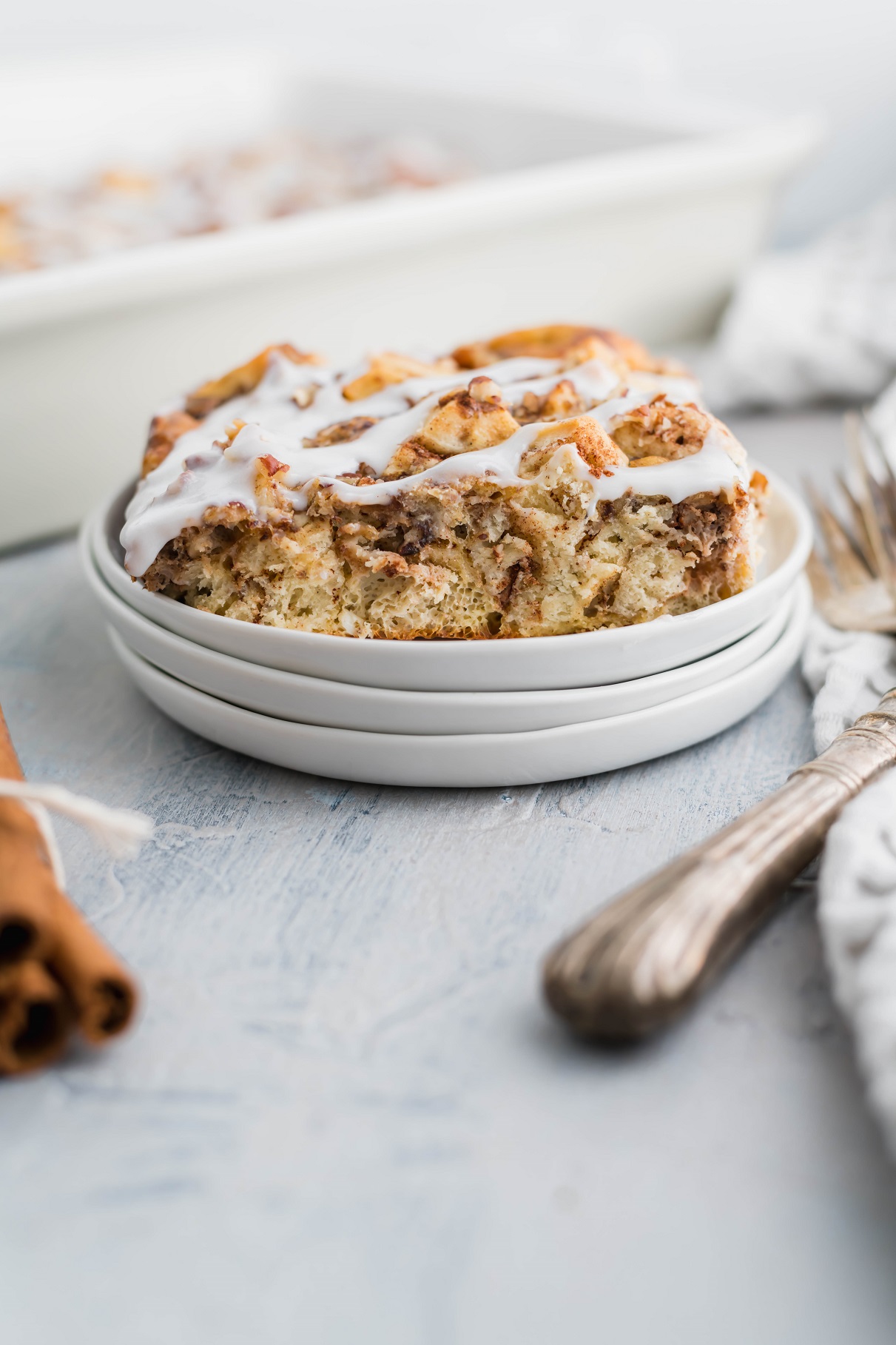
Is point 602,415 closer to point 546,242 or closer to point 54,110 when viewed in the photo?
point 546,242

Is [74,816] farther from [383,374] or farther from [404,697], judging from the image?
[383,374]

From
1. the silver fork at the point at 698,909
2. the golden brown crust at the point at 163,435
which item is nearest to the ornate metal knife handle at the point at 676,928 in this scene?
the silver fork at the point at 698,909

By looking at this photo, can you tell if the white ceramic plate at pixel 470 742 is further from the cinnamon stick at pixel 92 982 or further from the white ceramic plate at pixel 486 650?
the cinnamon stick at pixel 92 982

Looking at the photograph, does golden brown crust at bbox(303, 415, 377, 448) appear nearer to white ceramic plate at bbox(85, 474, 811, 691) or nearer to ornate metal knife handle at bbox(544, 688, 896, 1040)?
white ceramic plate at bbox(85, 474, 811, 691)

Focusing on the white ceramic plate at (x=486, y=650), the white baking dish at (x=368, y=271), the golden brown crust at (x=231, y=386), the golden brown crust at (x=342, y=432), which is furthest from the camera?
the white baking dish at (x=368, y=271)

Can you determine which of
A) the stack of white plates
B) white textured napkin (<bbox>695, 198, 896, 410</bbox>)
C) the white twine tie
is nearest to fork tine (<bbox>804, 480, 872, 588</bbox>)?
the stack of white plates

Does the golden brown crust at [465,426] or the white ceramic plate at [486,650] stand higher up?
the golden brown crust at [465,426]
